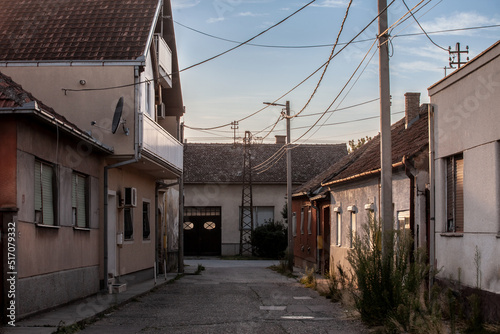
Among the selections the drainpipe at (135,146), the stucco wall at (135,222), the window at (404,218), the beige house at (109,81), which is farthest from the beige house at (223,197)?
the window at (404,218)

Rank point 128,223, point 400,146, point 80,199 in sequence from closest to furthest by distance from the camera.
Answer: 1. point 80,199
2. point 400,146
3. point 128,223

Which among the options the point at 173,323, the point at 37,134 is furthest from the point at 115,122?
the point at 173,323

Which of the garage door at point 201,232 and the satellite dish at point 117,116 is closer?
the satellite dish at point 117,116

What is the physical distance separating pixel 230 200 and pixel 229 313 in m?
35.0

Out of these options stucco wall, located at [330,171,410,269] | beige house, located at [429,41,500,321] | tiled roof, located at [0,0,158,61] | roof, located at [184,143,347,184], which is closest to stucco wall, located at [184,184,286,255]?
roof, located at [184,143,347,184]

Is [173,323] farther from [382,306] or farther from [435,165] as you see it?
[435,165]

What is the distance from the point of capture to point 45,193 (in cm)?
1377

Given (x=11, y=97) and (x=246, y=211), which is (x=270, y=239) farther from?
(x=11, y=97)

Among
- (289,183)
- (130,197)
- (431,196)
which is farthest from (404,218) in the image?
(289,183)

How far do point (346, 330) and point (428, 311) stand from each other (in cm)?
158

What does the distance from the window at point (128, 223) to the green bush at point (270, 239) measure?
77.6ft

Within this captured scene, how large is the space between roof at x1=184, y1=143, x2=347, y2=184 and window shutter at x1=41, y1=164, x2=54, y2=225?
111 ft

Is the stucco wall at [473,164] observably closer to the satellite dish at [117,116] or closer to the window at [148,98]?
the satellite dish at [117,116]

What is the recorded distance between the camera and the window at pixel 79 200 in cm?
1593
